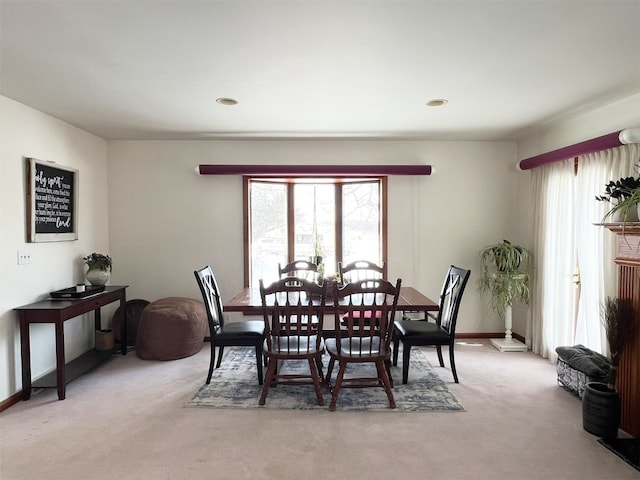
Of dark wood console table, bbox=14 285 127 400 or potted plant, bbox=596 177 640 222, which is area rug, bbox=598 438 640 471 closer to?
potted plant, bbox=596 177 640 222

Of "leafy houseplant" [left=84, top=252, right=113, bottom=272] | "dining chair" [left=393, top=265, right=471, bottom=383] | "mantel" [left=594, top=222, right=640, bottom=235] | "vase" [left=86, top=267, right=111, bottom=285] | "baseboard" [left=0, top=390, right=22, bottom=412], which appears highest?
"mantel" [left=594, top=222, right=640, bottom=235]

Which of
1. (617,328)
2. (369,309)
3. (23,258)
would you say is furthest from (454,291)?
(23,258)

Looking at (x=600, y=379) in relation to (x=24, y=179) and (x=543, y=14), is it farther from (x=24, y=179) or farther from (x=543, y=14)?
(x=24, y=179)

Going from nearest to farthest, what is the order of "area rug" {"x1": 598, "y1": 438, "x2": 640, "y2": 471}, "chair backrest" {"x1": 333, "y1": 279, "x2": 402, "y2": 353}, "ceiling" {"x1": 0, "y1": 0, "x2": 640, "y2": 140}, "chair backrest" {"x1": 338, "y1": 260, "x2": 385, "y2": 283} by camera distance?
"ceiling" {"x1": 0, "y1": 0, "x2": 640, "y2": 140} < "area rug" {"x1": 598, "y1": 438, "x2": 640, "y2": 471} < "chair backrest" {"x1": 333, "y1": 279, "x2": 402, "y2": 353} < "chair backrest" {"x1": 338, "y1": 260, "x2": 385, "y2": 283}

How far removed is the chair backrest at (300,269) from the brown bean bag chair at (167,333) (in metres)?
1.06

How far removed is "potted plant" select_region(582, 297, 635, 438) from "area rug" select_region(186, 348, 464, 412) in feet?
2.70

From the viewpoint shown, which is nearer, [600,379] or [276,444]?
[276,444]

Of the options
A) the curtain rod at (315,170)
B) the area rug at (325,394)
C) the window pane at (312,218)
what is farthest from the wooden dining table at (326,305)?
the curtain rod at (315,170)

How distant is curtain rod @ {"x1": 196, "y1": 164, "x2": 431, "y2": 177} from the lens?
14.3 ft

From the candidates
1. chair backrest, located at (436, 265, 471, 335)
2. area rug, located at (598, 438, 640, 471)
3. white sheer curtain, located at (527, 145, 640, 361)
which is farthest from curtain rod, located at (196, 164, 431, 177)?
area rug, located at (598, 438, 640, 471)

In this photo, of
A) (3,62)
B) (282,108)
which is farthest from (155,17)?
(282,108)

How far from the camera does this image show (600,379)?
2740 millimetres

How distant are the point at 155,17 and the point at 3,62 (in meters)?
1.26

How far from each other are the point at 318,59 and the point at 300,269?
2299 millimetres
